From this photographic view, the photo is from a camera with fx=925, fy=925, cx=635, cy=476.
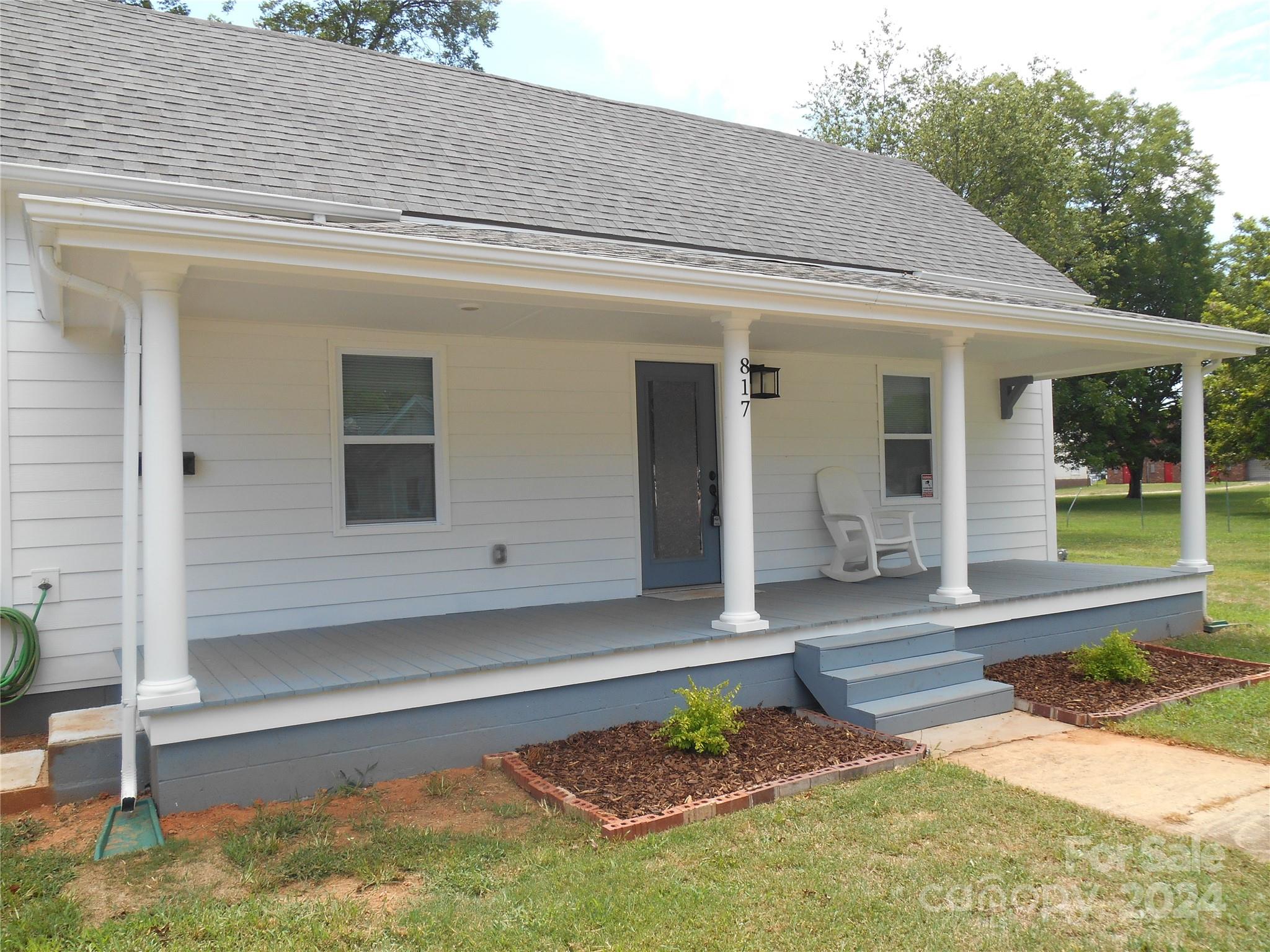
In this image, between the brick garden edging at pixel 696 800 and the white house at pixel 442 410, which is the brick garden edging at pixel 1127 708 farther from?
the brick garden edging at pixel 696 800

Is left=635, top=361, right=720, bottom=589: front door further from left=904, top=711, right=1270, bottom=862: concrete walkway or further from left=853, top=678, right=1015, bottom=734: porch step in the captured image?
left=904, top=711, right=1270, bottom=862: concrete walkway

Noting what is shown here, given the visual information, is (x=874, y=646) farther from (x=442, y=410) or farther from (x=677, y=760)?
(x=442, y=410)

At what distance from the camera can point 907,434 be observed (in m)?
8.71

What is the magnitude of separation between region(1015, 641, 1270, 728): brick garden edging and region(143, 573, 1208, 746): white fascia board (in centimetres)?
90

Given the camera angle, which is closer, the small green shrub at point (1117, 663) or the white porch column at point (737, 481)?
the white porch column at point (737, 481)

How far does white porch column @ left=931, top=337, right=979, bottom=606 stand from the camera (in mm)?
6406

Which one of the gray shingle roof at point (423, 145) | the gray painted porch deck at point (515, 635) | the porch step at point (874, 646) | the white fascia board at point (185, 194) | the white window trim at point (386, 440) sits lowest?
the porch step at point (874, 646)

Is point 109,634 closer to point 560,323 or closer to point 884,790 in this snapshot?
point 560,323

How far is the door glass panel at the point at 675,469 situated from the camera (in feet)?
24.0

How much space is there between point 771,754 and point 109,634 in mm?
3802

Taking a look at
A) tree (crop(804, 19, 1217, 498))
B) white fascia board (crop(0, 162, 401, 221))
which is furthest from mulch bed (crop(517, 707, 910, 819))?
tree (crop(804, 19, 1217, 498))

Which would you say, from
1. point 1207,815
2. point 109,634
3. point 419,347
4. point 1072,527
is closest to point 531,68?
point 1072,527

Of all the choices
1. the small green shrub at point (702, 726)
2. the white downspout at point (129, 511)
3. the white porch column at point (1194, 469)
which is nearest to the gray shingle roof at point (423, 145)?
the white downspout at point (129, 511)

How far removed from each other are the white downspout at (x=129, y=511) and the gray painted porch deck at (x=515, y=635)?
34 centimetres
